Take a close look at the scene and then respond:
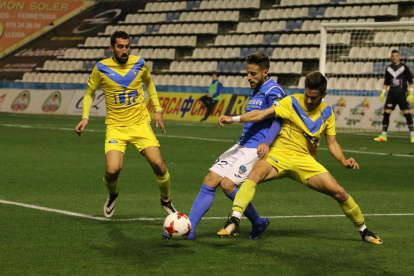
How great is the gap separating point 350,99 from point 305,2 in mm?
9769

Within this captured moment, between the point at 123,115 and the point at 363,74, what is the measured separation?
1863cm

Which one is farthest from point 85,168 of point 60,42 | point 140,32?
point 60,42

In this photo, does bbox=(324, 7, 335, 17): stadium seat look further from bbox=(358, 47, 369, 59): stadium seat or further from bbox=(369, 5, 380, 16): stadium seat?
bbox=(358, 47, 369, 59): stadium seat

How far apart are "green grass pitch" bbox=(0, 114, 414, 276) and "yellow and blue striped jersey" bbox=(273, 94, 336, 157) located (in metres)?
0.85

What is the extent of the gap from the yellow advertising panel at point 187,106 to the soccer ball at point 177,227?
21.3 metres

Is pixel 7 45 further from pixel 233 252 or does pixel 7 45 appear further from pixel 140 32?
pixel 233 252

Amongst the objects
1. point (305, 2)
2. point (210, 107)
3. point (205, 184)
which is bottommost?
point (210, 107)

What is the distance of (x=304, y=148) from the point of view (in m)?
6.55

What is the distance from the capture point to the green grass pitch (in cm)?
547

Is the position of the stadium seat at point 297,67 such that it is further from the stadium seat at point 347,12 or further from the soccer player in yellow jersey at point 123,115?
the soccer player in yellow jersey at point 123,115

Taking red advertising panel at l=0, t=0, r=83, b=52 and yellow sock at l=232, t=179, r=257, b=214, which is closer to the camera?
yellow sock at l=232, t=179, r=257, b=214

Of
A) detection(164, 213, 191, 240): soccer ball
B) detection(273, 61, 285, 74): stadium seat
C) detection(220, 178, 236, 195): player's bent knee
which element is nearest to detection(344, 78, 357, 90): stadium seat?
detection(273, 61, 285, 74): stadium seat

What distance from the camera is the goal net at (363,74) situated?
22516mm

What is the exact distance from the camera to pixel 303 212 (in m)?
8.26
